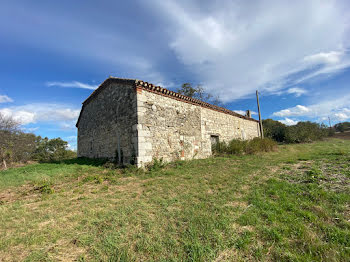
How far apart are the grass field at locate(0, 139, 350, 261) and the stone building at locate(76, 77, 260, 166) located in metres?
2.94

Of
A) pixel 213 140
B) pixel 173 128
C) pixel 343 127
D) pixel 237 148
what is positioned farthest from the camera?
pixel 343 127

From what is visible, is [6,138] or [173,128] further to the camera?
[6,138]

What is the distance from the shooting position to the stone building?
7.09 meters

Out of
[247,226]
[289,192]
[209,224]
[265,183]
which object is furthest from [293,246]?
[265,183]

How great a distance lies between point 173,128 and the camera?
27.4 feet

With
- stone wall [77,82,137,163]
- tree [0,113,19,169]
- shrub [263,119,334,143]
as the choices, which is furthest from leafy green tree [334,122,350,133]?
tree [0,113,19,169]

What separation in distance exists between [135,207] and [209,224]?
63.2 inches

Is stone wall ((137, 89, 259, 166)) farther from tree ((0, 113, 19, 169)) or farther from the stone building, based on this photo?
tree ((0, 113, 19, 169))

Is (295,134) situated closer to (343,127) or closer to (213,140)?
(213,140)

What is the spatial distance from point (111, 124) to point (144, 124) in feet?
9.14

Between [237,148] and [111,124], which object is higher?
[111,124]

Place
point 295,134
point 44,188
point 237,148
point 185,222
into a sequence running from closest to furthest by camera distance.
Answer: point 185,222 < point 44,188 < point 237,148 < point 295,134

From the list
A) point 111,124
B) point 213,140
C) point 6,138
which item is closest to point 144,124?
point 111,124

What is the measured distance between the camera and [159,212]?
3059 mm
